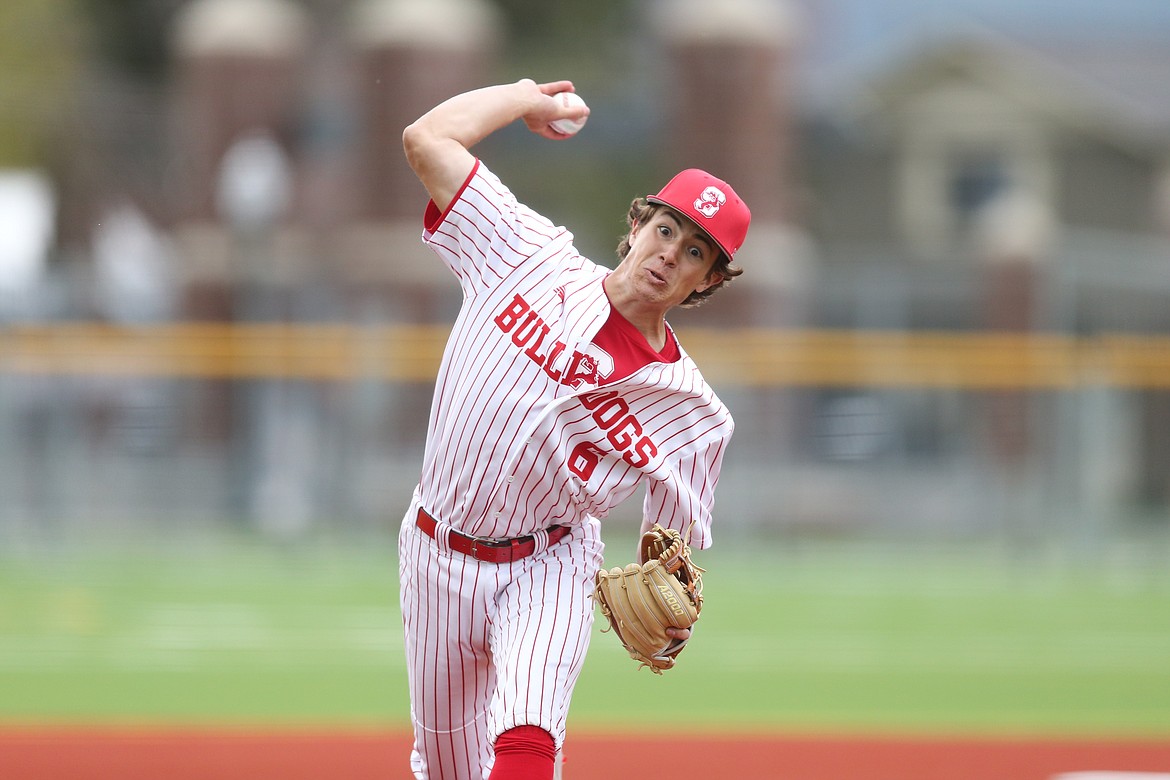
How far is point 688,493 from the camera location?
4578 millimetres

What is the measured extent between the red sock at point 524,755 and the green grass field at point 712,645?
136 inches

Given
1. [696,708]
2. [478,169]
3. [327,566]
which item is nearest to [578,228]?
[327,566]

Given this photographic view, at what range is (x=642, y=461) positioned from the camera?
443 centimetres

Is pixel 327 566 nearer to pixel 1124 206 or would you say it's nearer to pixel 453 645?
pixel 453 645

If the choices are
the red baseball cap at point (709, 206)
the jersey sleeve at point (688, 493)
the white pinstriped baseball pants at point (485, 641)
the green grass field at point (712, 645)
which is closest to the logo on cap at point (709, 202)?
the red baseball cap at point (709, 206)

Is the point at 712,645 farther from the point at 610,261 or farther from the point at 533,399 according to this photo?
the point at 610,261

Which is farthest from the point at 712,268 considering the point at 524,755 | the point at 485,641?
the point at 524,755

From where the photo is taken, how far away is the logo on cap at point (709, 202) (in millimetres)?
4285

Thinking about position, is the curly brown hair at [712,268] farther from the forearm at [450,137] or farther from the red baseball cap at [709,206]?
the forearm at [450,137]

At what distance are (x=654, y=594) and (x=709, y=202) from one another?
→ 103cm

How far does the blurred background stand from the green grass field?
3.00 ft

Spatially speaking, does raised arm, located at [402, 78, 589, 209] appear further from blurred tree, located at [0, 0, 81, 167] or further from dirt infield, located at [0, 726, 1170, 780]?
blurred tree, located at [0, 0, 81, 167]

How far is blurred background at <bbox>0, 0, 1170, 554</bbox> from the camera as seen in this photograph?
1473cm

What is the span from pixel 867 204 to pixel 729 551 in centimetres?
1918
